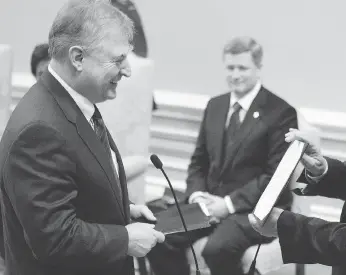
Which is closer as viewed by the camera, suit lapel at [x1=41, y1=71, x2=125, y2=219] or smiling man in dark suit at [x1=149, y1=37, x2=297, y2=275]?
suit lapel at [x1=41, y1=71, x2=125, y2=219]

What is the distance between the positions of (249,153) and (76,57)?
5.42 feet

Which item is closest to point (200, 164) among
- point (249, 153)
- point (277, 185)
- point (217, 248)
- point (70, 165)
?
point (249, 153)

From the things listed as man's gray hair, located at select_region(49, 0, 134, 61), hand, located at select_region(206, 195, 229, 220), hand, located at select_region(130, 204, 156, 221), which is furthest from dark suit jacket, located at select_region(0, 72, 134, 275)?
hand, located at select_region(206, 195, 229, 220)

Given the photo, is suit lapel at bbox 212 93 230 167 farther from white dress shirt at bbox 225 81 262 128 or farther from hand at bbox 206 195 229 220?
hand at bbox 206 195 229 220

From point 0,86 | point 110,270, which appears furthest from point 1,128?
point 110,270

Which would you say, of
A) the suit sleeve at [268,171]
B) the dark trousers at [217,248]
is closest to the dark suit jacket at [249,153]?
the suit sleeve at [268,171]

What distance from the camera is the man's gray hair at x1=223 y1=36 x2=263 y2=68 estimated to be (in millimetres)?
3154

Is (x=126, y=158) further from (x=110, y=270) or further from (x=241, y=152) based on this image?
(x=110, y=270)

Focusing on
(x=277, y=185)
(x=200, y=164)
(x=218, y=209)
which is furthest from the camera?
(x=200, y=164)

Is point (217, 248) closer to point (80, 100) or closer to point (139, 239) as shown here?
point (139, 239)

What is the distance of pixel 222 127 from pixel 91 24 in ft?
5.80

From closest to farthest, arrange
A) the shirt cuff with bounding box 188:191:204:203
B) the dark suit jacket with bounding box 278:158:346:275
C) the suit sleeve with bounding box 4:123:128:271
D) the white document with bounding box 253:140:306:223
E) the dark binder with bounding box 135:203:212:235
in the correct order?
the suit sleeve with bounding box 4:123:128:271
the white document with bounding box 253:140:306:223
the dark suit jacket with bounding box 278:158:346:275
the dark binder with bounding box 135:203:212:235
the shirt cuff with bounding box 188:191:204:203

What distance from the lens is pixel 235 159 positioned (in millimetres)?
3043

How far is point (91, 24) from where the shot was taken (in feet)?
4.87
